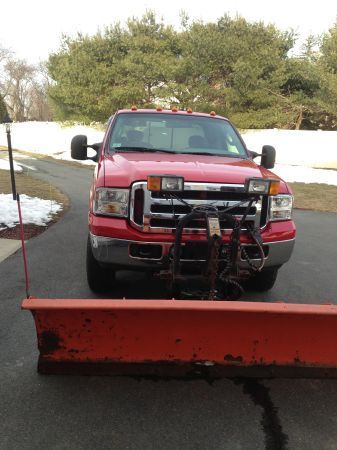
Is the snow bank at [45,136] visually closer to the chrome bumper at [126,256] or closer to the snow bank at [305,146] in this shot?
the snow bank at [305,146]

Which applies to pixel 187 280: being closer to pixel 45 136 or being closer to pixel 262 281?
pixel 262 281

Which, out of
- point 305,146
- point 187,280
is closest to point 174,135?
point 187,280

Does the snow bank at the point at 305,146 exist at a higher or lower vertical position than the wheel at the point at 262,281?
lower

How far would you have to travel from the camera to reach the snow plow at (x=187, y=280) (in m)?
2.76

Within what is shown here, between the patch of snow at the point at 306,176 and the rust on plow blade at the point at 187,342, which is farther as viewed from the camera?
the patch of snow at the point at 306,176

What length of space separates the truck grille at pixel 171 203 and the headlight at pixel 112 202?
73 mm

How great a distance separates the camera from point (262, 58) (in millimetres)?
25969

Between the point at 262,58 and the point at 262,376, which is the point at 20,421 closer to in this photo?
the point at 262,376

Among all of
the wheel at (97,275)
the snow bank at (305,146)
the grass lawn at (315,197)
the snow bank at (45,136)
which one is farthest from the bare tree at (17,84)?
the wheel at (97,275)

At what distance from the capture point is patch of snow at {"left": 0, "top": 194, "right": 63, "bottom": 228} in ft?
25.8

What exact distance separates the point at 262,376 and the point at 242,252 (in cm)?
104

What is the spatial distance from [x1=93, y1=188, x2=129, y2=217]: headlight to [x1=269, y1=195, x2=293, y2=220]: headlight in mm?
1252

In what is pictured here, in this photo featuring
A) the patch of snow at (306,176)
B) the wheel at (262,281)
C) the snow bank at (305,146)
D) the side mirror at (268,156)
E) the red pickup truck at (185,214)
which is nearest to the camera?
the red pickup truck at (185,214)

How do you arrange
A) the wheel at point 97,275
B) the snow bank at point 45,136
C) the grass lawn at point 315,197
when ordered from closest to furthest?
the wheel at point 97,275, the grass lawn at point 315,197, the snow bank at point 45,136
